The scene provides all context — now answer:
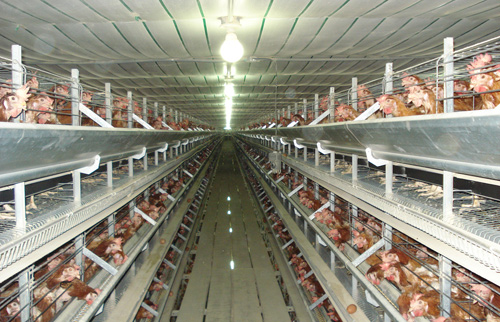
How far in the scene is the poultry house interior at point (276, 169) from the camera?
5.53 feet

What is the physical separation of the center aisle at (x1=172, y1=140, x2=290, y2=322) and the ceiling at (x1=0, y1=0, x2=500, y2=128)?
3.21 meters

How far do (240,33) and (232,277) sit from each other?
3.53 meters

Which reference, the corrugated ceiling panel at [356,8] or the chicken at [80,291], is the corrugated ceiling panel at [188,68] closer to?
the corrugated ceiling panel at [356,8]

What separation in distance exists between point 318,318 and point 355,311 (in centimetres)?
126

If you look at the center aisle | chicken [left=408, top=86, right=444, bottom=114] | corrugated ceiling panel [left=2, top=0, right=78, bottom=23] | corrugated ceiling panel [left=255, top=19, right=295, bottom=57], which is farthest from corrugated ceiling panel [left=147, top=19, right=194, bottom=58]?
the center aisle

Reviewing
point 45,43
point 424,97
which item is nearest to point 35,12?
point 45,43

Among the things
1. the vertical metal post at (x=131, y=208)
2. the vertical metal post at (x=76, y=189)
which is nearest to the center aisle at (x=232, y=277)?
the vertical metal post at (x=131, y=208)

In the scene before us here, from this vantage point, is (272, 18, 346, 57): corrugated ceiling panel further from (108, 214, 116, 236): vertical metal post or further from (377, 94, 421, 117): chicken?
(108, 214, 116, 236): vertical metal post

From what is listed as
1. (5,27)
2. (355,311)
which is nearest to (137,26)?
(5,27)

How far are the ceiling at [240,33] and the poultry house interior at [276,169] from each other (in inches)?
1.0

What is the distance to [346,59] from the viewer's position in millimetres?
4652

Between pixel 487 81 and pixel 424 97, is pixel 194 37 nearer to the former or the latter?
pixel 424 97

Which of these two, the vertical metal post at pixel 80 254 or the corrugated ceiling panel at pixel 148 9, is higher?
the corrugated ceiling panel at pixel 148 9

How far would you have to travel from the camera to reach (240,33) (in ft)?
11.7
